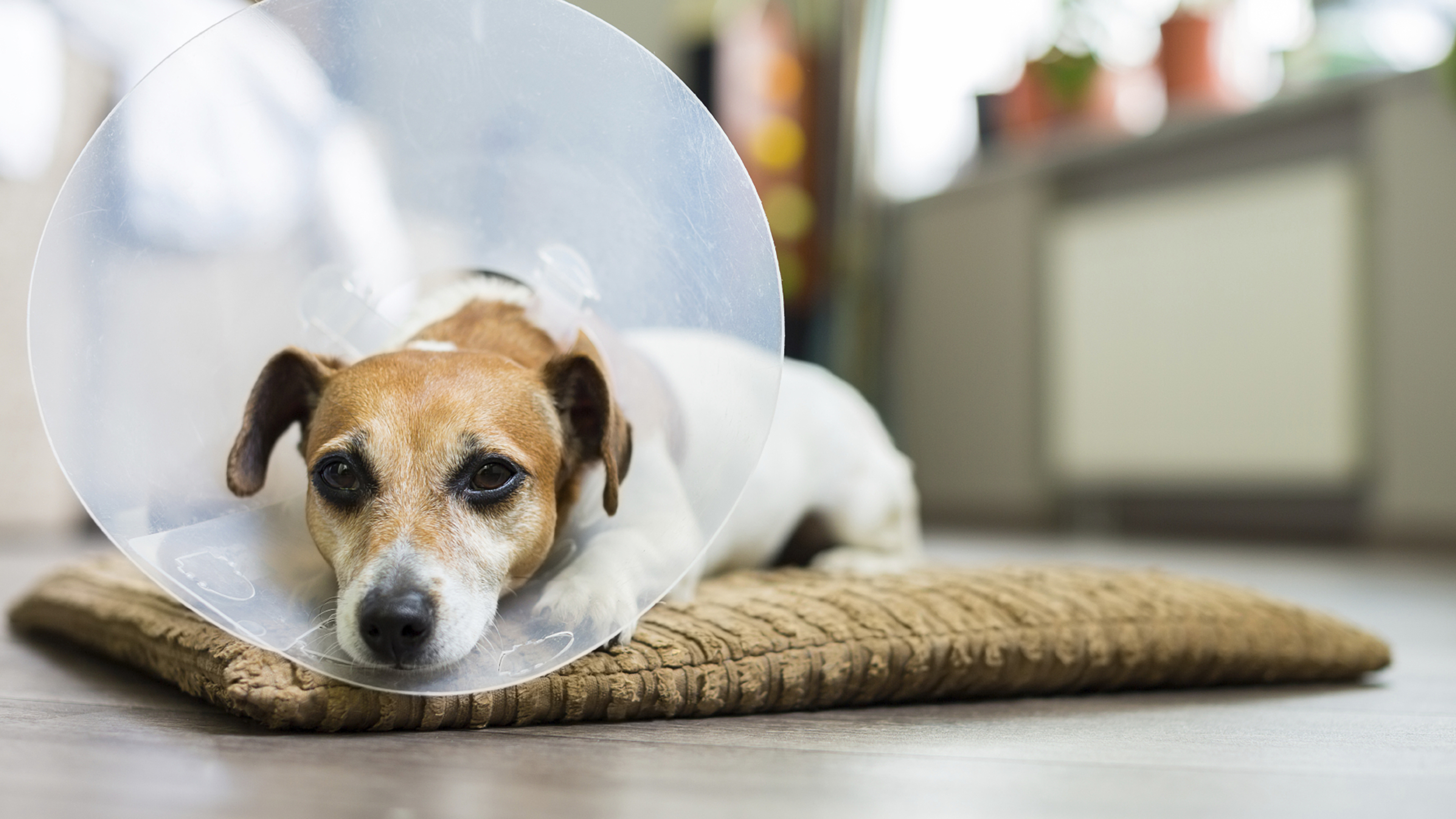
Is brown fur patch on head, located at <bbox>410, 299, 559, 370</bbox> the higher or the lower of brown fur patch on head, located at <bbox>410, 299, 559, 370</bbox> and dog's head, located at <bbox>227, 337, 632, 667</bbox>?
the higher

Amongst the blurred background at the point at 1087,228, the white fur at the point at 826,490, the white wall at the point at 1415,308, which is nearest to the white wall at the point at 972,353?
the blurred background at the point at 1087,228

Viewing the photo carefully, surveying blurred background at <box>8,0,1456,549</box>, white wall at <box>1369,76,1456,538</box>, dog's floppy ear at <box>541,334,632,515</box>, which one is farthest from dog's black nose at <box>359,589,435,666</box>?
white wall at <box>1369,76,1456,538</box>

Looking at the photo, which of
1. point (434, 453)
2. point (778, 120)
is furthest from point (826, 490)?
point (778, 120)

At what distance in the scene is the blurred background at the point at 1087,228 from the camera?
3.44 meters

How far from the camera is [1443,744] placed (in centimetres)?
105

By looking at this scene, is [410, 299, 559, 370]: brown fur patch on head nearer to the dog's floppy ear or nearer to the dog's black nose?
the dog's floppy ear

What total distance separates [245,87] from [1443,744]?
123 cm

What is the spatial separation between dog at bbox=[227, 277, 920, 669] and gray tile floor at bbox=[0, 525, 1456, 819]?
0.12 metres

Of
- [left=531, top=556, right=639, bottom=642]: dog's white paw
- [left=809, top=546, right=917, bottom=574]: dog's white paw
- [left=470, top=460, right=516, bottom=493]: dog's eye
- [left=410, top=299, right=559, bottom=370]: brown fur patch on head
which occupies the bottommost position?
[left=809, top=546, right=917, bottom=574]: dog's white paw

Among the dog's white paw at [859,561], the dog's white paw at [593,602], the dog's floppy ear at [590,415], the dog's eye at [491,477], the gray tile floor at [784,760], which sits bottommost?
the gray tile floor at [784,760]

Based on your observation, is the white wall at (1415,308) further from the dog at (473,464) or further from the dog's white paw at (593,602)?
the dog's white paw at (593,602)

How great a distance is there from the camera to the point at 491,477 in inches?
43.5

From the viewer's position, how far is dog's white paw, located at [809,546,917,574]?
1.73 m

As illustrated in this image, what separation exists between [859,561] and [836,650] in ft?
2.06
